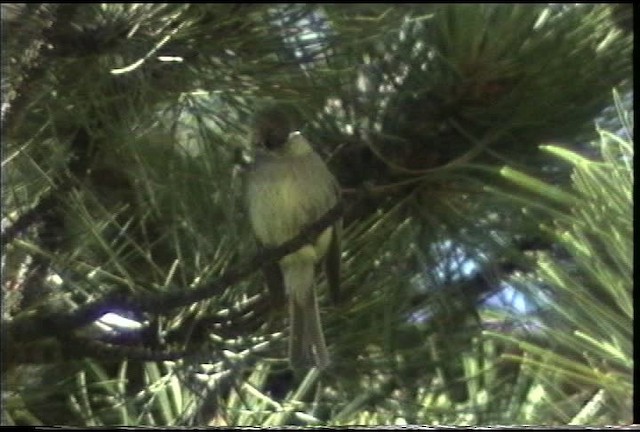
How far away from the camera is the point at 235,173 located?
25.6 inches

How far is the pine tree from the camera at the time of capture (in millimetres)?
572

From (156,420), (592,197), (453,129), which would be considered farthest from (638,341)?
(156,420)

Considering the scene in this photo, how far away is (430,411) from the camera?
67 centimetres

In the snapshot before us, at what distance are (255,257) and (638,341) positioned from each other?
0.99 feet

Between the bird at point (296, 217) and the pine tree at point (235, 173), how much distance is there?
0.01 m

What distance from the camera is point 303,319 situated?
0.63 metres

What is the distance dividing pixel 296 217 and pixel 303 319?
91mm

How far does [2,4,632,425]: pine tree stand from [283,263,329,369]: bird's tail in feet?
0.05

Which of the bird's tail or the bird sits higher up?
the bird

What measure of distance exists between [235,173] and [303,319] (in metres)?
0.10

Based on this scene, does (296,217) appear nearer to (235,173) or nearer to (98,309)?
(235,173)

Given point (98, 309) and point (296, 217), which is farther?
point (296, 217)

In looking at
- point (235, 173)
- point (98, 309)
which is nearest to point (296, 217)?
point (235, 173)

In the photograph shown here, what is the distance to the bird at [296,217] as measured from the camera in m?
0.62
